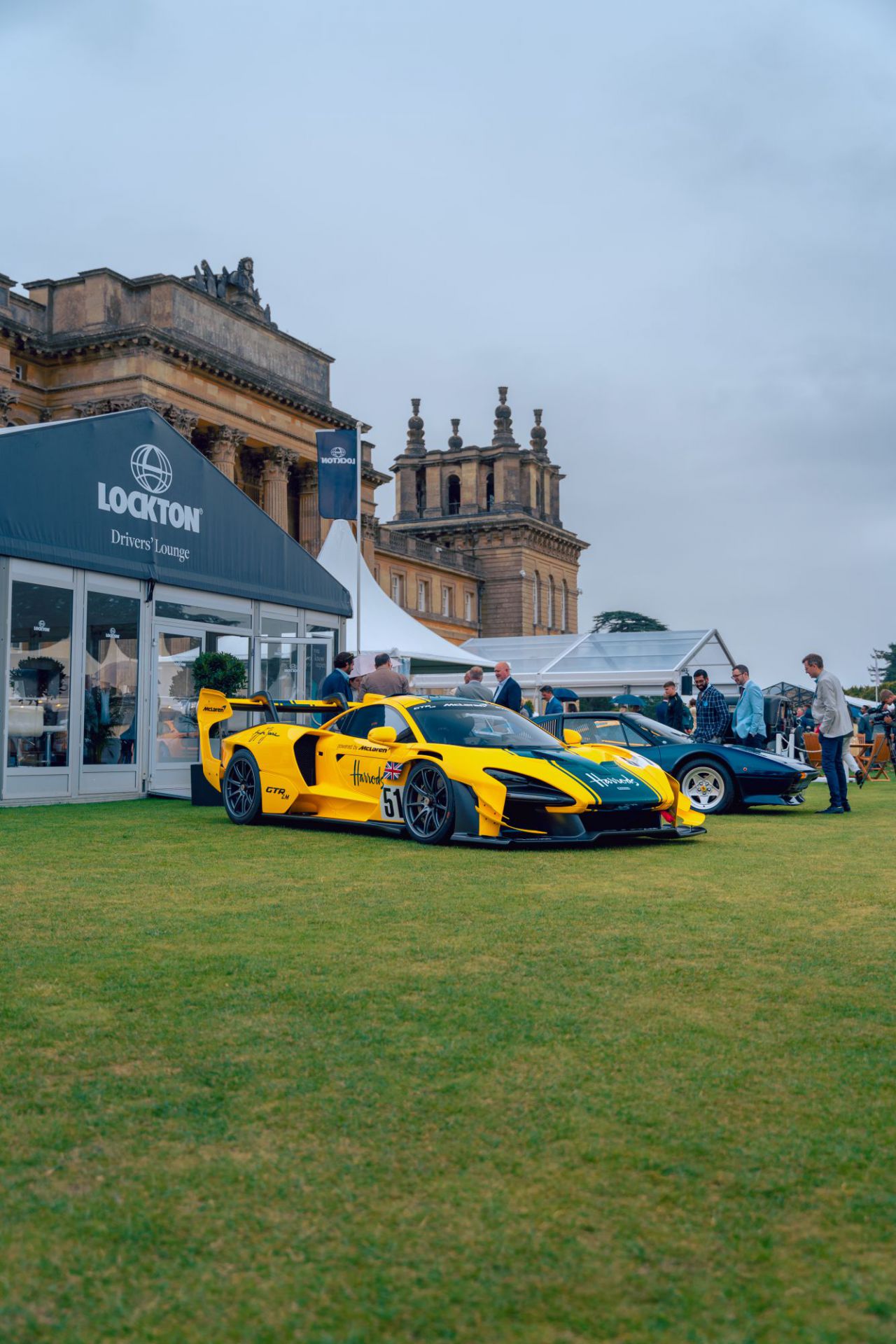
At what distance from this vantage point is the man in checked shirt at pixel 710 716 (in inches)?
690

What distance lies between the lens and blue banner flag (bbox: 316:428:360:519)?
2588 cm

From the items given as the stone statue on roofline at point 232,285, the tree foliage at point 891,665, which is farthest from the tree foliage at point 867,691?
the stone statue on roofline at point 232,285

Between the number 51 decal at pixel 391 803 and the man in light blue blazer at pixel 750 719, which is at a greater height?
the man in light blue blazer at pixel 750 719

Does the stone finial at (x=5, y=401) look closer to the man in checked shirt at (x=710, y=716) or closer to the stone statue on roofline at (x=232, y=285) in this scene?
the stone statue on roofline at (x=232, y=285)

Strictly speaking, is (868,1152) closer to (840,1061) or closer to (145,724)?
(840,1061)

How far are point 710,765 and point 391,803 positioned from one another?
541cm

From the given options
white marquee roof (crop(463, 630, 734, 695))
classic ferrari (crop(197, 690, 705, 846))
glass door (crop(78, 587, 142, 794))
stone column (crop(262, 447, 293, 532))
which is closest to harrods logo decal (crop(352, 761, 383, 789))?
classic ferrari (crop(197, 690, 705, 846))

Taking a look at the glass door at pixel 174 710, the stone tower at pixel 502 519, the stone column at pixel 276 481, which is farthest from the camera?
the stone tower at pixel 502 519

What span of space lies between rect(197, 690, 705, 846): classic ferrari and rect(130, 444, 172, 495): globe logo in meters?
5.57

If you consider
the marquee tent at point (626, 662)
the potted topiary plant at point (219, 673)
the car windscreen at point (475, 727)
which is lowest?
the car windscreen at point (475, 727)

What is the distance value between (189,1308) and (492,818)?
8.56m

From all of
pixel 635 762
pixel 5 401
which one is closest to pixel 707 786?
pixel 635 762

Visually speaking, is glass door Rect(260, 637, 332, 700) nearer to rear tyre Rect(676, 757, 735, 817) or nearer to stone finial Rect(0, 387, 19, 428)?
rear tyre Rect(676, 757, 735, 817)

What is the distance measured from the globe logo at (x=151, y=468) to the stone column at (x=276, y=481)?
116 feet
